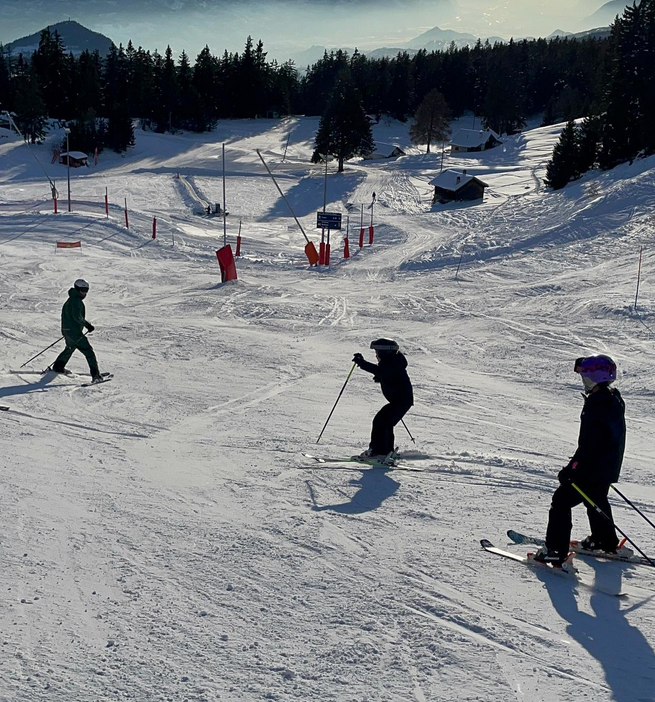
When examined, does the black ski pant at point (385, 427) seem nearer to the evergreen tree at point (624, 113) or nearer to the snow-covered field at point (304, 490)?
the snow-covered field at point (304, 490)

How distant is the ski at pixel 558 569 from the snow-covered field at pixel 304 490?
75 mm

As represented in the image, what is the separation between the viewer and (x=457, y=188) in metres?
42.0

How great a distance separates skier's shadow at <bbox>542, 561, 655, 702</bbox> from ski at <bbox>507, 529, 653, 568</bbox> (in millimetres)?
125

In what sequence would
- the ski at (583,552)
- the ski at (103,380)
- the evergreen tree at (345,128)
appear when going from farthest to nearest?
the evergreen tree at (345,128)
the ski at (103,380)
the ski at (583,552)

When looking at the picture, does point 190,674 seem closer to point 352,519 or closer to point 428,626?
point 428,626

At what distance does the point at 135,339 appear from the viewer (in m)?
13.5

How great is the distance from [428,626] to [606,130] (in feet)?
122

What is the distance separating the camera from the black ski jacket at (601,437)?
191 inches

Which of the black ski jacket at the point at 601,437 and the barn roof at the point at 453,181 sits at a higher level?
the barn roof at the point at 453,181

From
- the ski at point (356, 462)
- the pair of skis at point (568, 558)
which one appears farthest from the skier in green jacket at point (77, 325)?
the pair of skis at point (568, 558)

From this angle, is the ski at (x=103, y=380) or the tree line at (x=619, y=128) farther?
the tree line at (x=619, y=128)

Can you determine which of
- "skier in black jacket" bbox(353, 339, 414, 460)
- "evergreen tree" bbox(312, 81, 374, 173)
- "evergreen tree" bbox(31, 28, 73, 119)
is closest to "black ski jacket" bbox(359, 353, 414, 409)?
"skier in black jacket" bbox(353, 339, 414, 460)

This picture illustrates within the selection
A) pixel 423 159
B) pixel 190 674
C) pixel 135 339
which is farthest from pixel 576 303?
pixel 423 159

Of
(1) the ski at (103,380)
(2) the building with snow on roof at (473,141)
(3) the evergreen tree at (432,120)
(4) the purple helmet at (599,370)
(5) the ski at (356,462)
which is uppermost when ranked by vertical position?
(3) the evergreen tree at (432,120)
